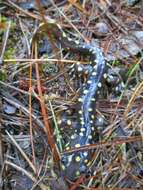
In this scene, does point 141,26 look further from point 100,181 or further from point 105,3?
point 100,181

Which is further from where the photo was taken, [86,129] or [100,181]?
[86,129]

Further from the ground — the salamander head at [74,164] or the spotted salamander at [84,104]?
the spotted salamander at [84,104]

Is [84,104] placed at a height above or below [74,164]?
Answer: above

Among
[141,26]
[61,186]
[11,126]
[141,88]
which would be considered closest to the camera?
[61,186]

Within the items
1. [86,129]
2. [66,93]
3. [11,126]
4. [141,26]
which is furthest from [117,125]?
[141,26]

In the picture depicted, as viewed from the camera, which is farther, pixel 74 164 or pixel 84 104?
pixel 84 104

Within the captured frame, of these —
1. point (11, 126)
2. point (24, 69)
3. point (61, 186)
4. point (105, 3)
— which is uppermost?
point (105, 3)

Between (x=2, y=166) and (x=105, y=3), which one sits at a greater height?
(x=105, y=3)

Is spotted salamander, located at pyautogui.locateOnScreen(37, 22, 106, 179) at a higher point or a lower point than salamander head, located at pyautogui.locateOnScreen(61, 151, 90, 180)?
higher
